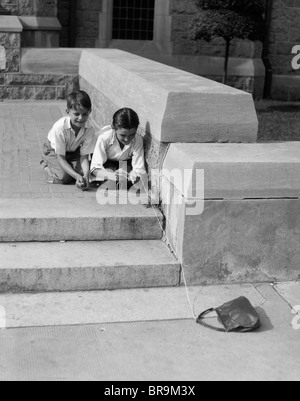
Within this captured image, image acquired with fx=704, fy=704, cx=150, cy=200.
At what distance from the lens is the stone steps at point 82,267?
4.87m

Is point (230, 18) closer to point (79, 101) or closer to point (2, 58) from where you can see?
point (2, 58)

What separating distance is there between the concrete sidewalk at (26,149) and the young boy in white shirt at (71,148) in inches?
4.4

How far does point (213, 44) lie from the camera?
1602 centimetres

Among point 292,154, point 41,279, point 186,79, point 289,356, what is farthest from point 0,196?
point 289,356

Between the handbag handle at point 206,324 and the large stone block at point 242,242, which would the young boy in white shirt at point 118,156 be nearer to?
the large stone block at point 242,242

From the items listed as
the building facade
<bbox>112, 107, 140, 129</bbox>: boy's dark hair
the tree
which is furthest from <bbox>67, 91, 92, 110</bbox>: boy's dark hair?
the building facade

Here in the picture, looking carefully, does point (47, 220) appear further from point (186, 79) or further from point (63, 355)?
point (186, 79)

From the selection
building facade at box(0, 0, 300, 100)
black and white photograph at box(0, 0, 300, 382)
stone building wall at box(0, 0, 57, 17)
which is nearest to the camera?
black and white photograph at box(0, 0, 300, 382)

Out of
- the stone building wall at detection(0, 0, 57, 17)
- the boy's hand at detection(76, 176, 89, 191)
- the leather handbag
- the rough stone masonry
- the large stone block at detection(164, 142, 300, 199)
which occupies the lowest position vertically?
the leather handbag

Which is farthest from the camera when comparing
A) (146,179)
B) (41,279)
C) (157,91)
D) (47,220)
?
(146,179)

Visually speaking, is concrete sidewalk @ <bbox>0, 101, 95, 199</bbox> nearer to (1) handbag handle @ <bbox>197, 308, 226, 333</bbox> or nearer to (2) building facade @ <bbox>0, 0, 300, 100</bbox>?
(1) handbag handle @ <bbox>197, 308, 226, 333</bbox>

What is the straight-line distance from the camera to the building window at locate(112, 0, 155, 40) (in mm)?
15938

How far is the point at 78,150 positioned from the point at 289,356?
2.99 m

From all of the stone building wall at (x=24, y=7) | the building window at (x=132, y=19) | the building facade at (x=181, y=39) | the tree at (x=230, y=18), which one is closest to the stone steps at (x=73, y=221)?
the stone building wall at (x=24, y=7)
